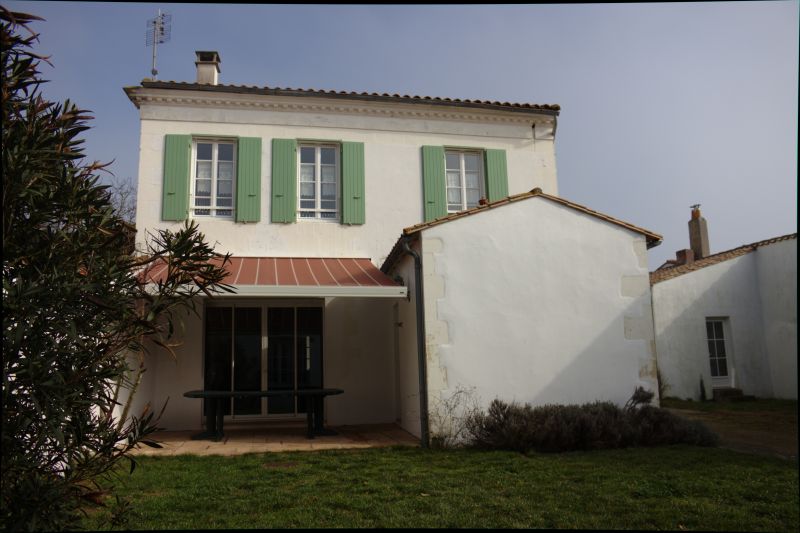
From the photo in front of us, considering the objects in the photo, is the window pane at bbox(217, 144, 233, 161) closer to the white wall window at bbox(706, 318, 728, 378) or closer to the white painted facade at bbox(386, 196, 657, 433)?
the white painted facade at bbox(386, 196, 657, 433)

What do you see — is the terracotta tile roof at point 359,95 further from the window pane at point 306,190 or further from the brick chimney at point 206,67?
the window pane at point 306,190

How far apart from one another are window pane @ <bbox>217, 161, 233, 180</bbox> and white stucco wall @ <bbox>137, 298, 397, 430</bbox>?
3026 millimetres

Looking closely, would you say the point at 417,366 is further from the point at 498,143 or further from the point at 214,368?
the point at 498,143

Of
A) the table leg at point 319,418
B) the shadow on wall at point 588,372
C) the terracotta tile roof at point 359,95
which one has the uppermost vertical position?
the terracotta tile roof at point 359,95

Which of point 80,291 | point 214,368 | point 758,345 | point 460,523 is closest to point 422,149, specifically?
point 214,368

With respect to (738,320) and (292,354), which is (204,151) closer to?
(292,354)

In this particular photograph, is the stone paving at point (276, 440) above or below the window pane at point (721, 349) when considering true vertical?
below

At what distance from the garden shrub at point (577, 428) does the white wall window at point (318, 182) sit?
21.7ft

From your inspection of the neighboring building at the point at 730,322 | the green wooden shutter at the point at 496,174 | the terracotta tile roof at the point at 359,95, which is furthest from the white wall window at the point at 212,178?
the neighboring building at the point at 730,322

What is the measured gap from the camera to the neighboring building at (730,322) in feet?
62.7

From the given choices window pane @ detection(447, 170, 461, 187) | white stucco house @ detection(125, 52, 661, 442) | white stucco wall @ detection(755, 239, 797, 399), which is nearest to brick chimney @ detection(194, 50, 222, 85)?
white stucco house @ detection(125, 52, 661, 442)

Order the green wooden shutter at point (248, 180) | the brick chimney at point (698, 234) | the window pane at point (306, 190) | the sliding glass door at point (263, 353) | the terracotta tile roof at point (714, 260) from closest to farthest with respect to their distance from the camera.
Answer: the sliding glass door at point (263, 353) < the green wooden shutter at point (248, 180) < the window pane at point (306, 190) < the terracotta tile roof at point (714, 260) < the brick chimney at point (698, 234)

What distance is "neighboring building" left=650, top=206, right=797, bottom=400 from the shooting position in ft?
62.7

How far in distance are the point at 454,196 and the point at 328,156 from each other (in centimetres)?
332
